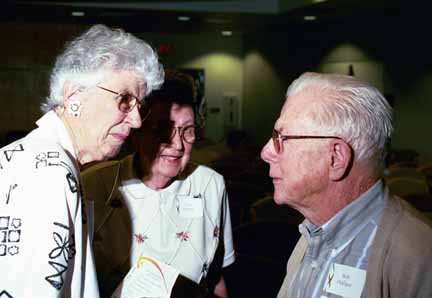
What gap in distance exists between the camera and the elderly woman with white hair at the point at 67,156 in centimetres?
118

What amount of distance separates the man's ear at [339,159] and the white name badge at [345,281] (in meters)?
0.26

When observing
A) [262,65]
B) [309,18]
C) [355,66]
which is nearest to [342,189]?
[355,66]

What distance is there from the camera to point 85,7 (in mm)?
10391

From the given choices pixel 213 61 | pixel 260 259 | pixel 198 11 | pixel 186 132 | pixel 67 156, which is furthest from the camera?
pixel 213 61

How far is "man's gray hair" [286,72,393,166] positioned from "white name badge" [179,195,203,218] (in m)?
0.78

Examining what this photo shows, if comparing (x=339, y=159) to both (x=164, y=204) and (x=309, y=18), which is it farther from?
(x=309, y=18)

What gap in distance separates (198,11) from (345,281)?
9.96m

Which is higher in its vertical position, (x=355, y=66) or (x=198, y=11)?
(x=198, y=11)

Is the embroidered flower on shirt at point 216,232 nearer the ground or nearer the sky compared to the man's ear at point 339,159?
nearer the ground

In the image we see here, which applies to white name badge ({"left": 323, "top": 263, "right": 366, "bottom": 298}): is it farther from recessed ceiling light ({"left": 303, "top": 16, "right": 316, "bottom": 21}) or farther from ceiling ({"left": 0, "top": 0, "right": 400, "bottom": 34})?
recessed ceiling light ({"left": 303, "top": 16, "right": 316, "bottom": 21})

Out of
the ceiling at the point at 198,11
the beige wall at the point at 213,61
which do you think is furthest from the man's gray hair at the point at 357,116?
the beige wall at the point at 213,61

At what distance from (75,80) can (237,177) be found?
178 inches

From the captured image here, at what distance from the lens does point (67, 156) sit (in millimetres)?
1310

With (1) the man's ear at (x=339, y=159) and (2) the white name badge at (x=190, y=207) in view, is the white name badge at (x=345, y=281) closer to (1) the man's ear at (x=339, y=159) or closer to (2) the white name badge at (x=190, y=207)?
(1) the man's ear at (x=339, y=159)
